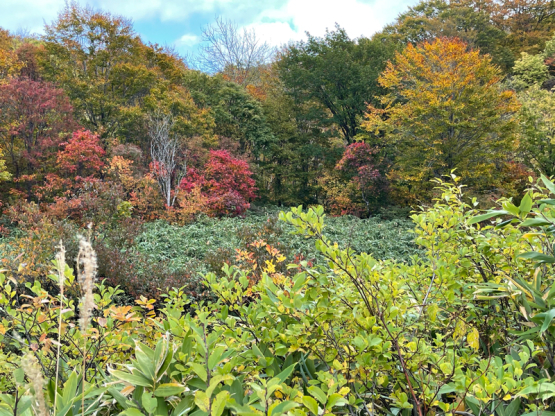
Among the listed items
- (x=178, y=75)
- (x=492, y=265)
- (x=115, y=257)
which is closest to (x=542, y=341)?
(x=492, y=265)

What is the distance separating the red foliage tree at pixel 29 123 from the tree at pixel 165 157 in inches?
109

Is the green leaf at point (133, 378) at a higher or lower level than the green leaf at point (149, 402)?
higher

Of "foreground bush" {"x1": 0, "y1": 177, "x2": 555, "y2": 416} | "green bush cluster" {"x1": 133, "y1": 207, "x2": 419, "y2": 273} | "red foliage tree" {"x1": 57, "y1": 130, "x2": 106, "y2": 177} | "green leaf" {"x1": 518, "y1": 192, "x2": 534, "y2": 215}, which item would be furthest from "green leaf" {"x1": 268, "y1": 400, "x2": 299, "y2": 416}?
"red foliage tree" {"x1": 57, "y1": 130, "x2": 106, "y2": 177}

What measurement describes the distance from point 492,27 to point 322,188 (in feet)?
54.0

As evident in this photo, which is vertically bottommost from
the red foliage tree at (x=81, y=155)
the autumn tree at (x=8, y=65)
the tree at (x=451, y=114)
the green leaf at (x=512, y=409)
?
the green leaf at (x=512, y=409)

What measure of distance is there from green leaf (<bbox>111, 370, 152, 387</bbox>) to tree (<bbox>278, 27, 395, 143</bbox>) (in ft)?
44.8

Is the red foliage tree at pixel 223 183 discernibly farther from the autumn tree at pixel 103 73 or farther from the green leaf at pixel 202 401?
the green leaf at pixel 202 401

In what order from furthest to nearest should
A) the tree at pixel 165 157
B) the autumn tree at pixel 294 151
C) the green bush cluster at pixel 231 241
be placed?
the autumn tree at pixel 294 151 → the tree at pixel 165 157 → the green bush cluster at pixel 231 241

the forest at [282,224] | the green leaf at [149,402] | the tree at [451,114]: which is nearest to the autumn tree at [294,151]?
the forest at [282,224]

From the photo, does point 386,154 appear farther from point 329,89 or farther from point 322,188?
point 329,89

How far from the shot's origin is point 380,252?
7.73 m

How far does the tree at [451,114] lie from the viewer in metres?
9.90

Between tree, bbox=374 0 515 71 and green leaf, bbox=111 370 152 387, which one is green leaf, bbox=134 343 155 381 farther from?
tree, bbox=374 0 515 71

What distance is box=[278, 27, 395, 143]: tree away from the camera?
1384 cm
